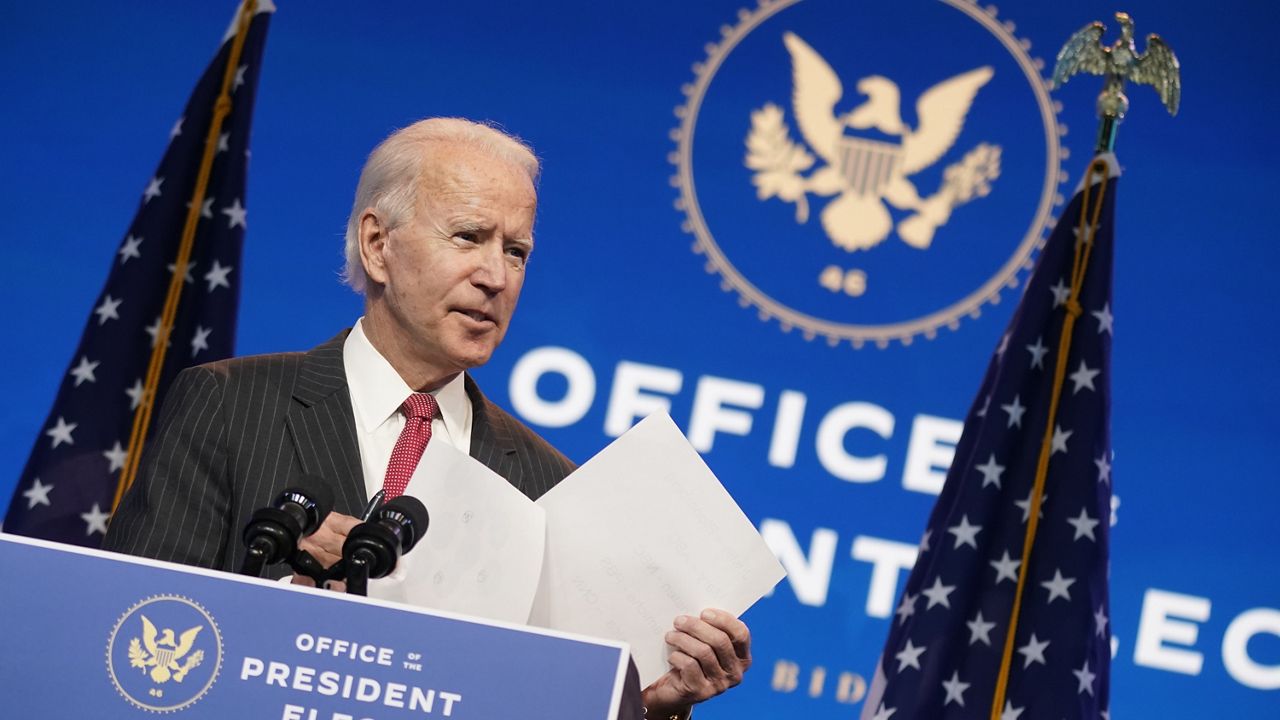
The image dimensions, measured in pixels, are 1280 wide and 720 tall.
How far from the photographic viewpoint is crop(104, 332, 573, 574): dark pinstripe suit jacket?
1.48 meters

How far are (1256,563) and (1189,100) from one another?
4.28ft

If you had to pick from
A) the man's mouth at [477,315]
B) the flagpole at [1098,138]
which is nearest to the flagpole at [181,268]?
the man's mouth at [477,315]

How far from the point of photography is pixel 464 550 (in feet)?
4.52

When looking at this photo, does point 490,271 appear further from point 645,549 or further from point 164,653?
point 164,653

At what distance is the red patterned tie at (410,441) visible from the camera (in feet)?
5.32

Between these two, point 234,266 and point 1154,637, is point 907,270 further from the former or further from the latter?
point 234,266

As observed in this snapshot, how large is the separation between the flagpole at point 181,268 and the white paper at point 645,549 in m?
1.97

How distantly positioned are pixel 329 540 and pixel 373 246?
1.72ft

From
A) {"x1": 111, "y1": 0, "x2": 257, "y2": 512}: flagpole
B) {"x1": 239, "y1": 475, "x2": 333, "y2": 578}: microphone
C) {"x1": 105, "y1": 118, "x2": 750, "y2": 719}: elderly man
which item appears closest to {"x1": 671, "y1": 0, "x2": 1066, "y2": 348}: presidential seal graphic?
{"x1": 111, "y1": 0, "x2": 257, "y2": 512}: flagpole

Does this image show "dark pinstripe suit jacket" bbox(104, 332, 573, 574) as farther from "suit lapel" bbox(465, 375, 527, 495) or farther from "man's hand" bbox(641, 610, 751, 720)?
"man's hand" bbox(641, 610, 751, 720)

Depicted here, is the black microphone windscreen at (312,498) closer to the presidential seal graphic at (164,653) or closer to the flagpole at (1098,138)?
the presidential seal graphic at (164,653)

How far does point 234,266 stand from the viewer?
329 centimetres

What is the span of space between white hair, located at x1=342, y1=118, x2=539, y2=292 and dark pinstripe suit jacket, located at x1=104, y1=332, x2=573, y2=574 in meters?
0.20

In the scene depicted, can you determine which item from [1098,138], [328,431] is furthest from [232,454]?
[1098,138]
